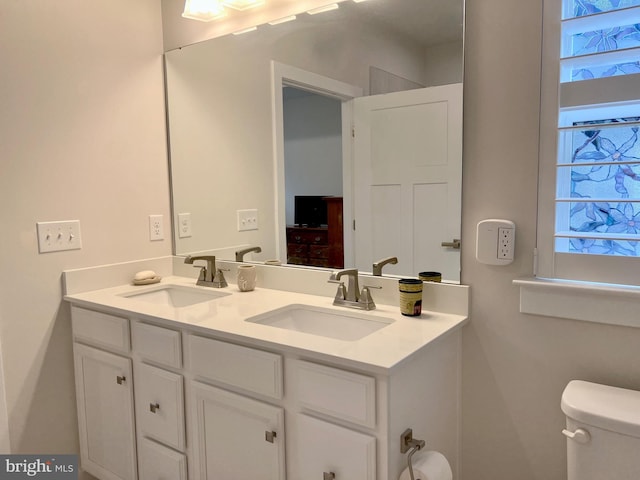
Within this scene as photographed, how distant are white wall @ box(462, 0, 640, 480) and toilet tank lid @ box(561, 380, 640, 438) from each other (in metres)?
0.10

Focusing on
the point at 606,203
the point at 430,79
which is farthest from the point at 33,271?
the point at 606,203

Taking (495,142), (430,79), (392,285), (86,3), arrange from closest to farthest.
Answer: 1. (495,142)
2. (430,79)
3. (392,285)
4. (86,3)

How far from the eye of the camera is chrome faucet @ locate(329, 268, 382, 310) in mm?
1660

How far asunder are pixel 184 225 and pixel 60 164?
61 cm

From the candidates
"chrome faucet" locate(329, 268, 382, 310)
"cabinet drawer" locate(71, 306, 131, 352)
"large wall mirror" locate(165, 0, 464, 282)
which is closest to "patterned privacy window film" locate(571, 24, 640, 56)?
"large wall mirror" locate(165, 0, 464, 282)

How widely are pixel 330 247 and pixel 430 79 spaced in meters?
0.70

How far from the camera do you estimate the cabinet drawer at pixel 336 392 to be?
3.90 feet

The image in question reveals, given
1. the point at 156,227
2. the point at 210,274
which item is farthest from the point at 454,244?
the point at 156,227

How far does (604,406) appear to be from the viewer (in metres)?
1.19

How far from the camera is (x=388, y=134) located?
1.73 meters

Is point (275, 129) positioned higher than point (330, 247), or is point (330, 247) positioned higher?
point (275, 129)

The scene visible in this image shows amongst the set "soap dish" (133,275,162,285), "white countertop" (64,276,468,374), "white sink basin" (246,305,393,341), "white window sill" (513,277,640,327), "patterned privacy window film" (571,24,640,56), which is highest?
"patterned privacy window film" (571,24,640,56)

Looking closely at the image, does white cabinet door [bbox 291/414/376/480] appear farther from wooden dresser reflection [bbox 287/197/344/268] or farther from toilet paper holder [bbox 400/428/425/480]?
wooden dresser reflection [bbox 287/197/344/268]

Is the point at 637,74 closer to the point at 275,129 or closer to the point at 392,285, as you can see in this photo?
the point at 392,285
